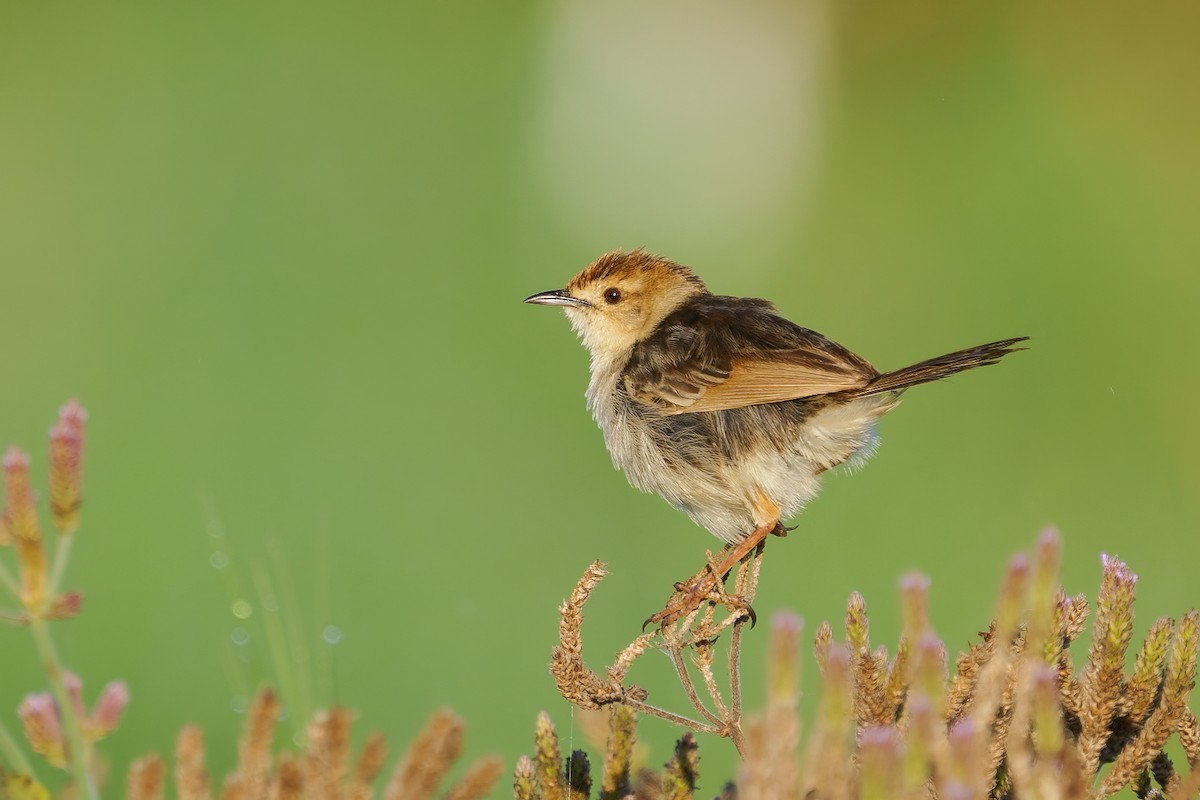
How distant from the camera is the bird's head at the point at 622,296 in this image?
4.28 m

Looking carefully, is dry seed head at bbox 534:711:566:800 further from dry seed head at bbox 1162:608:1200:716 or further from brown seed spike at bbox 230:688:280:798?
dry seed head at bbox 1162:608:1200:716

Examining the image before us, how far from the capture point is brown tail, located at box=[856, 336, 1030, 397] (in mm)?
3051

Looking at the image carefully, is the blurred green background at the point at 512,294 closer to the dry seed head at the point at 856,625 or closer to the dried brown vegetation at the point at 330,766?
the dried brown vegetation at the point at 330,766

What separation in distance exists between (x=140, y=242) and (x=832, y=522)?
10.6 ft

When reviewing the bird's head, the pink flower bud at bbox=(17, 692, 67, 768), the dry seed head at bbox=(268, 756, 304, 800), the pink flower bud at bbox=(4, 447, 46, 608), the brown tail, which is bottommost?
the dry seed head at bbox=(268, 756, 304, 800)

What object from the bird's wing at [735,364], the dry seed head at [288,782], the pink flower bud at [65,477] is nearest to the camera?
the pink flower bud at [65,477]

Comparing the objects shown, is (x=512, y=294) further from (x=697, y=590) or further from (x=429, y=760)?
(x=429, y=760)

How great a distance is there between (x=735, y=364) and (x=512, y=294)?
281 centimetres

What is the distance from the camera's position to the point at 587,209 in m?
7.04

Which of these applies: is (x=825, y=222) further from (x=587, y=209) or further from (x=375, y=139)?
(x=375, y=139)

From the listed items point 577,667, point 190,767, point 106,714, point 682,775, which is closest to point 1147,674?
point 682,775

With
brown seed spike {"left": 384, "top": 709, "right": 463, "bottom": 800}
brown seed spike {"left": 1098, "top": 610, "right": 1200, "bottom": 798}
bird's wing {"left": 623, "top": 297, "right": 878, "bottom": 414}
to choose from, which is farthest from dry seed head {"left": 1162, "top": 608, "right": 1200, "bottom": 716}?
bird's wing {"left": 623, "top": 297, "right": 878, "bottom": 414}

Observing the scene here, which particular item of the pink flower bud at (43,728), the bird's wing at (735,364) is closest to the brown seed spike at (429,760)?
the pink flower bud at (43,728)

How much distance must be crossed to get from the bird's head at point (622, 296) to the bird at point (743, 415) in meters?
0.39
